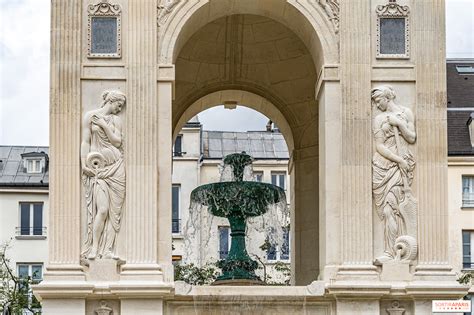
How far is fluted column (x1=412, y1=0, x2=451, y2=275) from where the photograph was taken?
3541 centimetres

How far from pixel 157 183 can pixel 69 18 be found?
4064 mm

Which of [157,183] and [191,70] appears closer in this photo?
[157,183]

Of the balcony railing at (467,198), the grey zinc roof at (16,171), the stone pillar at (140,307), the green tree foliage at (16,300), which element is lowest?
the green tree foliage at (16,300)

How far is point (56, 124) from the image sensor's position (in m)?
35.3

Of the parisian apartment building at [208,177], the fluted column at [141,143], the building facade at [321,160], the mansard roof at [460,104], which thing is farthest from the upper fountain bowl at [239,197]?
the mansard roof at [460,104]

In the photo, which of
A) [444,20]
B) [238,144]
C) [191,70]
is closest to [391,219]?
[444,20]

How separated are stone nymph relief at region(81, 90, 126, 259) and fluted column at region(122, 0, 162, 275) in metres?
0.20

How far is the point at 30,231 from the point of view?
79.1 meters

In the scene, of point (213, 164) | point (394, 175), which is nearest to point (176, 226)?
point (213, 164)

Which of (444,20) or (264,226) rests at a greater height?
(444,20)

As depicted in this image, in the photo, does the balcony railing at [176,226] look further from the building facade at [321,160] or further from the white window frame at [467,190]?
the building facade at [321,160]

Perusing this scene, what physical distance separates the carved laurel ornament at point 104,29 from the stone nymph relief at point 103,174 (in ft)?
3.25

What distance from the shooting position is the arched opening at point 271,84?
43156 millimetres

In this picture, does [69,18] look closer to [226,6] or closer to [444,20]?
[226,6]
